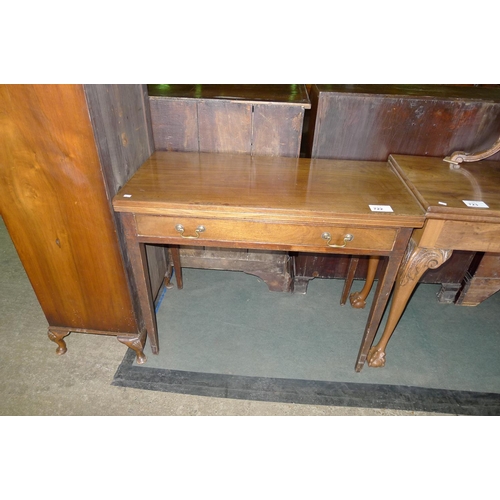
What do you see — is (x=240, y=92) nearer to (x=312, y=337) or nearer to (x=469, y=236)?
(x=469, y=236)

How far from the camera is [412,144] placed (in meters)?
1.80

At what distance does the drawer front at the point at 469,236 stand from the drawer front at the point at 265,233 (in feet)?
0.75

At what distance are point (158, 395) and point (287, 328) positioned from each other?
33.3 inches

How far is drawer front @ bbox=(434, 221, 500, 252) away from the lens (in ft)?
4.57

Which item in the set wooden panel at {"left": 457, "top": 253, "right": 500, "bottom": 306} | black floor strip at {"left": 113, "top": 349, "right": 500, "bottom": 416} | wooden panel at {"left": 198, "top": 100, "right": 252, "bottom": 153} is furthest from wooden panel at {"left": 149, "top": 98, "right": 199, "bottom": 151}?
wooden panel at {"left": 457, "top": 253, "right": 500, "bottom": 306}

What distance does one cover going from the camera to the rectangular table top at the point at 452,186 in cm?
135

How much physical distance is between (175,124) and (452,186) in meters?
1.39

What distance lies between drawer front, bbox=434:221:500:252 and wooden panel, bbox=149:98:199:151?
1.29 meters

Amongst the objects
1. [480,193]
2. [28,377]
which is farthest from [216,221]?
[28,377]

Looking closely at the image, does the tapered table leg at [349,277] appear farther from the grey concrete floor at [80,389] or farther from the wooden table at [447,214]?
the grey concrete floor at [80,389]

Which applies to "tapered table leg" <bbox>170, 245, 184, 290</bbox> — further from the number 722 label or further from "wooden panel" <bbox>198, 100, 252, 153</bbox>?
the number 722 label

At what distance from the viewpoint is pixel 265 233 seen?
1.41 metres

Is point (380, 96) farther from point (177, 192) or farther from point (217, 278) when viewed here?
point (217, 278)

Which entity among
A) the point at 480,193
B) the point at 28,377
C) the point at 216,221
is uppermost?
the point at 480,193
